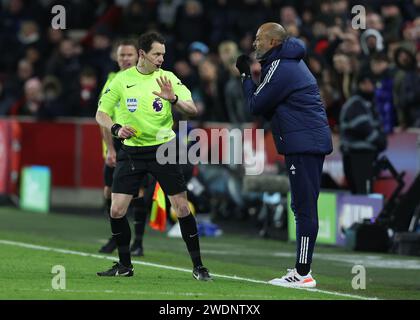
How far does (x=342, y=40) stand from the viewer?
21.5 metres

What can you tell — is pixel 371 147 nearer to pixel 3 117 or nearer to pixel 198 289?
pixel 198 289

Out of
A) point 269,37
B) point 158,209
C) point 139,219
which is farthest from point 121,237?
point 139,219

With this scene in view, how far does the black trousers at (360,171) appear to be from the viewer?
62.0 feet

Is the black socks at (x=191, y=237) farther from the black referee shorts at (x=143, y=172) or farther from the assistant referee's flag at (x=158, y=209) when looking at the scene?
the assistant referee's flag at (x=158, y=209)

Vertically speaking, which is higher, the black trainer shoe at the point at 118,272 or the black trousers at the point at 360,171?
the black trousers at the point at 360,171

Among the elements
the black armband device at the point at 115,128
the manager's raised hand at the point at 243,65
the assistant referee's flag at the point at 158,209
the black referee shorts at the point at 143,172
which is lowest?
the assistant referee's flag at the point at 158,209

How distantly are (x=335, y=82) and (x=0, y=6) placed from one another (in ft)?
44.4

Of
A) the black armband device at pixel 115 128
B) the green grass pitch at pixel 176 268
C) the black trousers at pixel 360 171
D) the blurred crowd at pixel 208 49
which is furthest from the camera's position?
the blurred crowd at pixel 208 49

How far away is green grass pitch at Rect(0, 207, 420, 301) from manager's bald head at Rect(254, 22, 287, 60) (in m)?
2.23

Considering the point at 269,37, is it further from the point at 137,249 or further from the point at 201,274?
the point at 137,249

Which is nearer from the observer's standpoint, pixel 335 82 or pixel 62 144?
pixel 335 82

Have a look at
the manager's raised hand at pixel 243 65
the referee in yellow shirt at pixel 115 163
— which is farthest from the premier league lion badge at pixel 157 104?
the referee in yellow shirt at pixel 115 163

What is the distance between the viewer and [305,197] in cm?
1262
